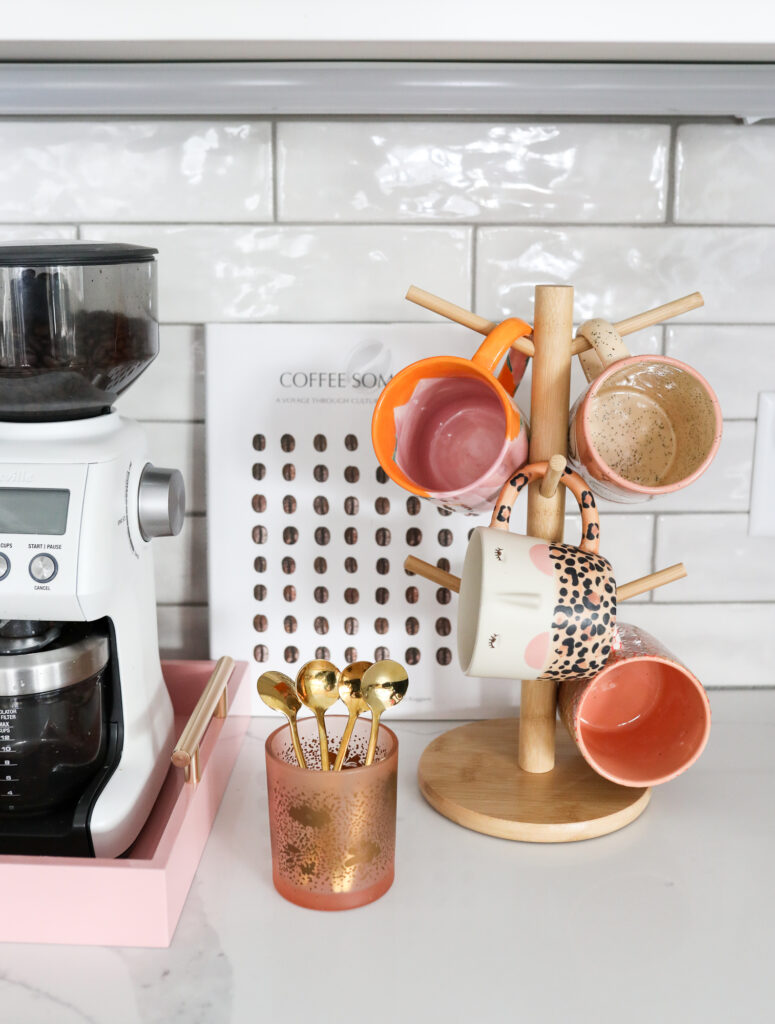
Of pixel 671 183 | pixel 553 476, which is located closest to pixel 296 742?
pixel 553 476

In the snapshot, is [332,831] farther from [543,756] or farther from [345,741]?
[543,756]

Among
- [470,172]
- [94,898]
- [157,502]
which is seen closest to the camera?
[94,898]

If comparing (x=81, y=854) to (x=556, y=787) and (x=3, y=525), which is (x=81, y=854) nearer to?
(x=3, y=525)

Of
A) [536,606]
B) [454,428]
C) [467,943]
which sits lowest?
[467,943]

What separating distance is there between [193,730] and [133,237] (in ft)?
1.59

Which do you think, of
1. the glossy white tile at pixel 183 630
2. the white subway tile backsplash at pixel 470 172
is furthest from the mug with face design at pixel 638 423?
the glossy white tile at pixel 183 630

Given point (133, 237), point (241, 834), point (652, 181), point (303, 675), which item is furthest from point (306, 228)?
point (241, 834)

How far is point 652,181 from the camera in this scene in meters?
0.93

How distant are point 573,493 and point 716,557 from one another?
0.34m

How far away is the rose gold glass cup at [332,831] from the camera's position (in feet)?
2.16

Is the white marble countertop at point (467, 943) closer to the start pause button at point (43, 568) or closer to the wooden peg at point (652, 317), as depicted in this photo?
the start pause button at point (43, 568)

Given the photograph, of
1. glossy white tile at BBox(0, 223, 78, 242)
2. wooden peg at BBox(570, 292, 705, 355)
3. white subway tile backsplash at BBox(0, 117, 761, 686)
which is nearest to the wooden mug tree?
wooden peg at BBox(570, 292, 705, 355)

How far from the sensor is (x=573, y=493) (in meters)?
0.73

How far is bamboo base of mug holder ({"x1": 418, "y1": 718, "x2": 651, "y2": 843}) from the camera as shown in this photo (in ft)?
2.48
